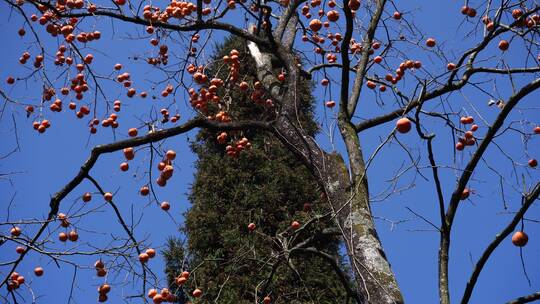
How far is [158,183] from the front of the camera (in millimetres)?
3678


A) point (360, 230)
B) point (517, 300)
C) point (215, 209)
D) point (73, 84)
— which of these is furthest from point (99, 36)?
point (517, 300)

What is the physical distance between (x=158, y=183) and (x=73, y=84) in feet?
4.99

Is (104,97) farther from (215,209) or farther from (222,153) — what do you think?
(222,153)

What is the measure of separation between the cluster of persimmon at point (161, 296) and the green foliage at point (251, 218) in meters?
2.03

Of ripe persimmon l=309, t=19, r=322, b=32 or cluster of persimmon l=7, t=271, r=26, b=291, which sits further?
ripe persimmon l=309, t=19, r=322, b=32

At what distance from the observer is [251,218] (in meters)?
6.24

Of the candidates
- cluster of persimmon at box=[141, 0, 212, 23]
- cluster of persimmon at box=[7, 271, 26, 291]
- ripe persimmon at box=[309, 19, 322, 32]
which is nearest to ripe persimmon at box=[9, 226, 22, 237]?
cluster of persimmon at box=[7, 271, 26, 291]

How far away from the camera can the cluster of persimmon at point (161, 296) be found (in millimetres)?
3262

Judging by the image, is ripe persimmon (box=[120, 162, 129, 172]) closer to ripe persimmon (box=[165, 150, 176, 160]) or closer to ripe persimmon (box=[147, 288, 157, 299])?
ripe persimmon (box=[165, 150, 176, 160])

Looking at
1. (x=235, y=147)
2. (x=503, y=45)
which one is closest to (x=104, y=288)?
(x=235, y=147)

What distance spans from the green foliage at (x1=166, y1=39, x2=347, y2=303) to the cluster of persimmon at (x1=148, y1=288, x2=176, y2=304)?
203 centimetres

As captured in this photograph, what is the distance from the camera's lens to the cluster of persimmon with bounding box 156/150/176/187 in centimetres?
362

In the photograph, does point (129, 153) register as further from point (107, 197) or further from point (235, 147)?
point (235, 147)

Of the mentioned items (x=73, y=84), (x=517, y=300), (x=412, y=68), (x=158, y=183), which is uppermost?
(x=73, y=84)
